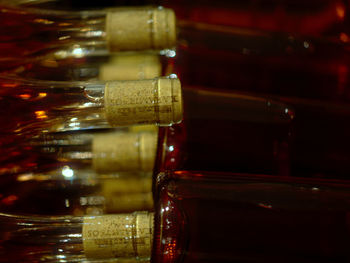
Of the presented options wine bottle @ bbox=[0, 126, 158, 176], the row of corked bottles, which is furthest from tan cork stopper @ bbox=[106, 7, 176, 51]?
wine bottle @ bbox=[0, 126, 158, 176]

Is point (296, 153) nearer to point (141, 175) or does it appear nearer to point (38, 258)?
point (141, 175)

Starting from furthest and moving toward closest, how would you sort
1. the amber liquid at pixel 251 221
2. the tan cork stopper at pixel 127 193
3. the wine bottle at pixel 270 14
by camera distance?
the wine bottle at pixel 270 14, the tan cork stopper at pixel 127 193, the amber liquid at pixel 251 221

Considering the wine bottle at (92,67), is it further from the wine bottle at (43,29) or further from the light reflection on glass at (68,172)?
the light reflection on glass at (68,172)

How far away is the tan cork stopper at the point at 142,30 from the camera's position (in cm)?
53

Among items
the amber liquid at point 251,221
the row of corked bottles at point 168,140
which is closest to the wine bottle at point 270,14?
the row of corked bottles at point 168,140

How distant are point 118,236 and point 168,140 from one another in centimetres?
15

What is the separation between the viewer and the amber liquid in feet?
1.34

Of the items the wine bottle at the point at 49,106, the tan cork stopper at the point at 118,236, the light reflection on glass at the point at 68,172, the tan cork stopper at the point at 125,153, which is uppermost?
the wine bottle at the point at 49,106

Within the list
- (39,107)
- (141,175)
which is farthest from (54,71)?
(141,175)

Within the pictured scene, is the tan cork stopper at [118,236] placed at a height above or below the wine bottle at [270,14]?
below

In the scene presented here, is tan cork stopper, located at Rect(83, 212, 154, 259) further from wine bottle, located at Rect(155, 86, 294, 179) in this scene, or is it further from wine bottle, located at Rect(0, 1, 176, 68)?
wine bottle, located at Rect(0, 1, 176, 68)

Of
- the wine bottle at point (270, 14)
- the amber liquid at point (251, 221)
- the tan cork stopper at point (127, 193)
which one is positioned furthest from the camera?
the wine bottle at point (270, 14)

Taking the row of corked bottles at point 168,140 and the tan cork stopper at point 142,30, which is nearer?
the row of corked bottles at point 168,140

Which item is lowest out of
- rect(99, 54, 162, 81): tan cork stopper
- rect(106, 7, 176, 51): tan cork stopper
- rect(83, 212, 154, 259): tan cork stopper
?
rect(83, 212, 154, 259): tan cork stopper
